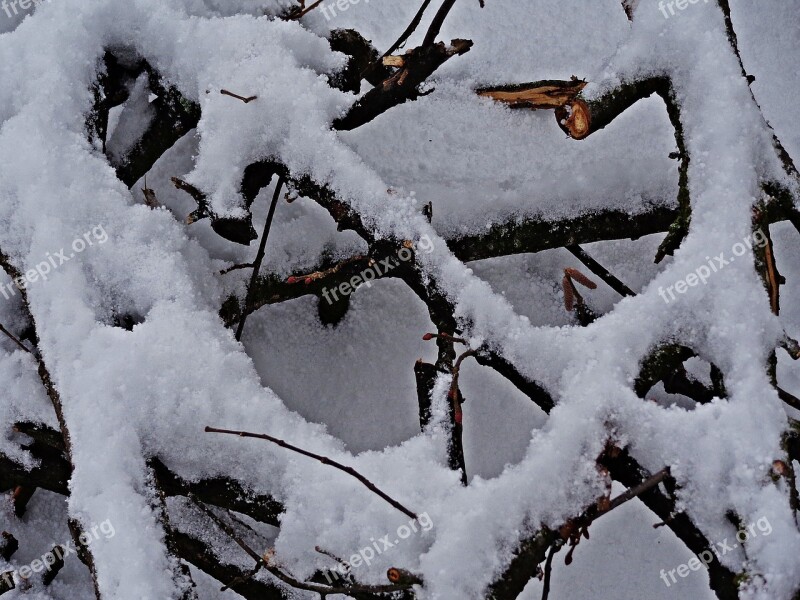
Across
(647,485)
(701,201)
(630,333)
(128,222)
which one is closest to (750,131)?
(701,201)

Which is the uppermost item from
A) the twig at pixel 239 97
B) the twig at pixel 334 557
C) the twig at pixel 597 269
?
the twig at pixel 239 97

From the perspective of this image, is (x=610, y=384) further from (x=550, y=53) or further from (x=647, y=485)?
(x=550, y=53)

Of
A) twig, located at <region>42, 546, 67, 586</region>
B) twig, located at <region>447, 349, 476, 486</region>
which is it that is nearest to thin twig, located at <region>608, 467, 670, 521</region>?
twig, located at <region>447, 349, 476, 486</region>

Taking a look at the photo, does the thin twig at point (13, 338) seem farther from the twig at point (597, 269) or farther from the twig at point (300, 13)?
the twig at point (597, 269)

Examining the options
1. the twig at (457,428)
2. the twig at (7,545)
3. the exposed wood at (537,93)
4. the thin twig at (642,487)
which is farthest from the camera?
the twig at (7,545)

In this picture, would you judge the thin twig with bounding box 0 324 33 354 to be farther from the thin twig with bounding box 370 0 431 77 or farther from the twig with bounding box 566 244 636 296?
the twig with bounding box 566 244 636 296

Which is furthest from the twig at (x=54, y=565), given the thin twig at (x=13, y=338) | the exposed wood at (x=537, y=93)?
the exposed wood at (x=537, y=93)

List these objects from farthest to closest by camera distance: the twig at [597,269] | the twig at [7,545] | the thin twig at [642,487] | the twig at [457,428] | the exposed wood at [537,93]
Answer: the twig at [7,545]
the twig at [597,269]
the exposed wood at [537,93]
the twig at [457,428]
the thin twig at [642,487]

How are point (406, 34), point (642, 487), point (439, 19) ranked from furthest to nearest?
point (406, 34), point (439, 19), point (642, 487)

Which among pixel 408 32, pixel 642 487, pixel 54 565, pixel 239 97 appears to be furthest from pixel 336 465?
pixel 54 565

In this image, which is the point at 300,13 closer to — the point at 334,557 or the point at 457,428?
the point at 457,428

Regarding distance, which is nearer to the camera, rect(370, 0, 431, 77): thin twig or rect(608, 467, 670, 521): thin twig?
rect(608, 467, 670, 521): thin twig
